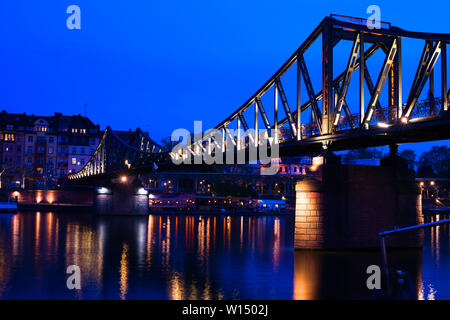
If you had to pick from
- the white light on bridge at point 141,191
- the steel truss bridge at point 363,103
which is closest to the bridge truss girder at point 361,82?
the steel truss bridge at point 363,103

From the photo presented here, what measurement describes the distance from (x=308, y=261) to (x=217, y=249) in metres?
14.8

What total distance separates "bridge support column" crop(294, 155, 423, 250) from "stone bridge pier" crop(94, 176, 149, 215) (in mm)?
73010

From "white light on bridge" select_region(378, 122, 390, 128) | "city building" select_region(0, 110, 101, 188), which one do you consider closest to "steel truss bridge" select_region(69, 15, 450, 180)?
"white light on bridge" select_region(378, 122, 390, 128)

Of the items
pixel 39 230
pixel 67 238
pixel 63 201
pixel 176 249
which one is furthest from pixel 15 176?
pixel 176 249

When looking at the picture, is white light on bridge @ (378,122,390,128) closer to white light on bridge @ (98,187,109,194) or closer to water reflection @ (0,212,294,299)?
water reflection @ (0,212,294,299)

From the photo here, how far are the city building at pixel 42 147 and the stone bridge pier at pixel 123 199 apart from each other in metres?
41.9

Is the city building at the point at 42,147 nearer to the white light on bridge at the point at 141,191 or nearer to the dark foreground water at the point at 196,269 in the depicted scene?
the white light on bridge at the point at 141,191

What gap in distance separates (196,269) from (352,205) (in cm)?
1276

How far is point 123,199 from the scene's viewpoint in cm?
11631

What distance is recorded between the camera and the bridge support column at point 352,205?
4466cm

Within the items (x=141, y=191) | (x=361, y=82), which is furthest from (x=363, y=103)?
(x=141, y=191)

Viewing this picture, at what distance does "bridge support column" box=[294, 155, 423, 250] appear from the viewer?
44.7 metres

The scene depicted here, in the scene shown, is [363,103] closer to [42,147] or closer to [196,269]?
[196,269]
